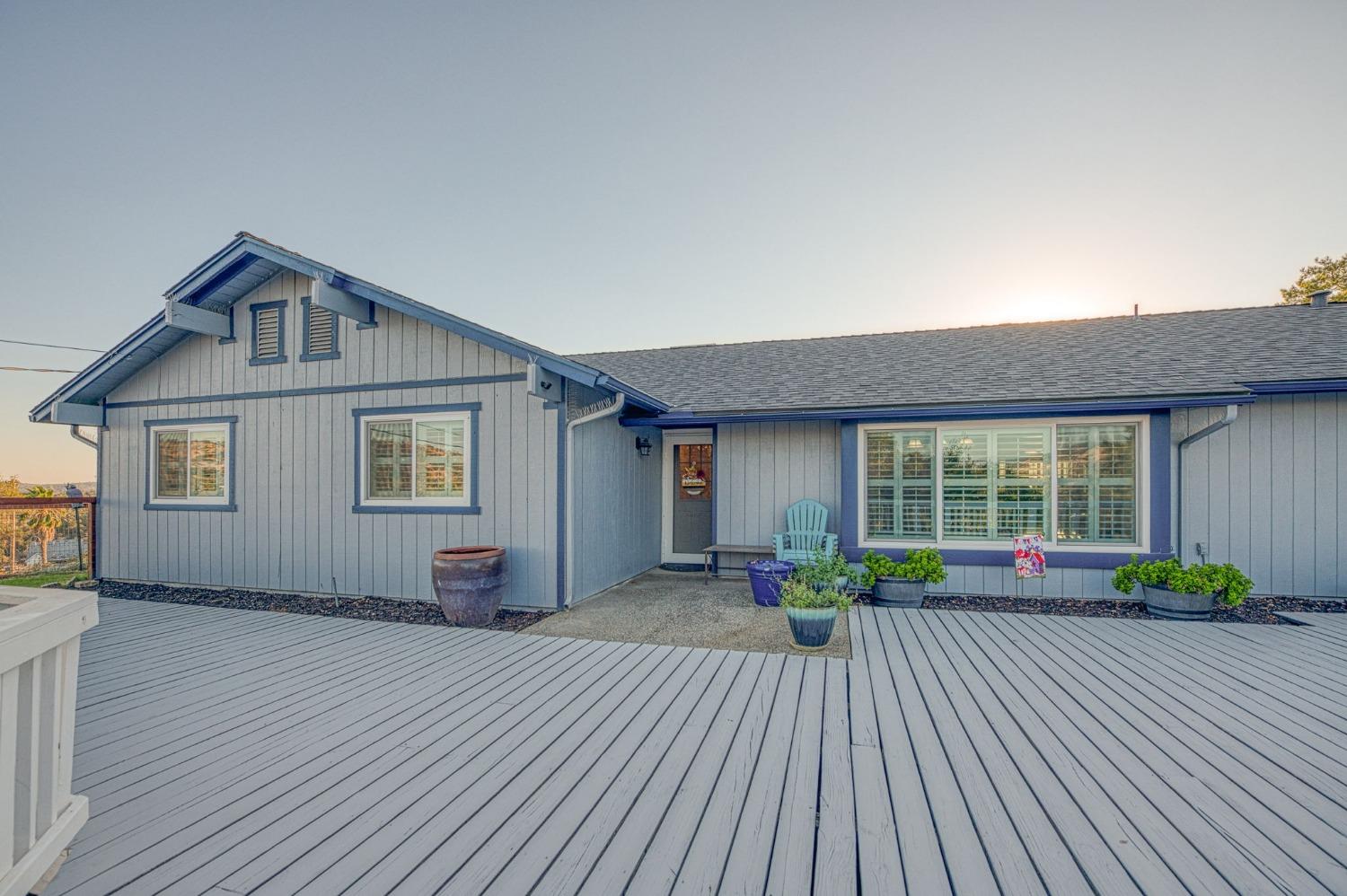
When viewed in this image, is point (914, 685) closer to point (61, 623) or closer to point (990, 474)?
point (990, 474)

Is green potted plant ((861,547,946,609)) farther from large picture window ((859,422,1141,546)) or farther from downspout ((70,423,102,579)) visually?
downspout ((70,423,102,579))

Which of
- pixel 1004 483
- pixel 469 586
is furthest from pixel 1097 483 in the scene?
pixel 469 586

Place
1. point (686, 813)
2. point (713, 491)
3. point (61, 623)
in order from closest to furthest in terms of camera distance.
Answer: point (61, 623) → point (686, 813) → point (713, 491)

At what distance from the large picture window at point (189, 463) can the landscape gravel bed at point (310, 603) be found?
3.41 ft

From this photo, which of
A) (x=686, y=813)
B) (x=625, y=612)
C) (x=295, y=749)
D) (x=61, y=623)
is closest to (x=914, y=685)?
(x=686, y=813)

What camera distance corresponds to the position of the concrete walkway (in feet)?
14.5

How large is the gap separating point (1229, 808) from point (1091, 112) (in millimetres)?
7539

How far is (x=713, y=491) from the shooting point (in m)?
7.21

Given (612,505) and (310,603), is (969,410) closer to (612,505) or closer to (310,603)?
(612,505)

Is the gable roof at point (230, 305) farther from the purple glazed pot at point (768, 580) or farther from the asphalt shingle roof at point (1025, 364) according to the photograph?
the purple glazed pot at point (768, 580)

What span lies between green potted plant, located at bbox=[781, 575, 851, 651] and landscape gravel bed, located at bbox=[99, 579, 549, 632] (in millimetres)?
2469

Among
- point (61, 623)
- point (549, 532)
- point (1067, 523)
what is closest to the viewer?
point (61, 623)

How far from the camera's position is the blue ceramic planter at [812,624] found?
4.05 metres

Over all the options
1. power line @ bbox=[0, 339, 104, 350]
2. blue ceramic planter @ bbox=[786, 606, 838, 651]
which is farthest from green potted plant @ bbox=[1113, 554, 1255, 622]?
power line @ bbox=[0, 339, 104, 350]
